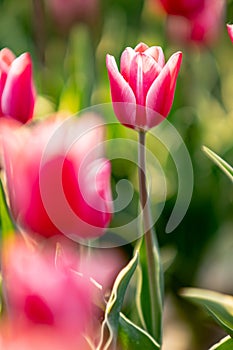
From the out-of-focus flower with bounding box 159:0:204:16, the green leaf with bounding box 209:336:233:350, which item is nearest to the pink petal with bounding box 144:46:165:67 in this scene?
the green leaf with bounding box 209:336:233:350

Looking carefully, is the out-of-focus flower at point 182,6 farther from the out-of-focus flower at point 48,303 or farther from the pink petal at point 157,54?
the out-of-focus flower at point 48,303

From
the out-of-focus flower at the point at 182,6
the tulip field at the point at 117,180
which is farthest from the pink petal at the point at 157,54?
the out-of-focus flower at the point at 182,6

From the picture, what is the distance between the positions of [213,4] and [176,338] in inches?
15.4

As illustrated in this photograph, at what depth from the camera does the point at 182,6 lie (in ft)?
3.11

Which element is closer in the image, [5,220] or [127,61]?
[127,61]

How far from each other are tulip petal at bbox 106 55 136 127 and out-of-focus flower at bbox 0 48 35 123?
0.32 ft

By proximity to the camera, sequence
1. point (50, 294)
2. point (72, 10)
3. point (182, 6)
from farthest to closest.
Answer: point (72, 10) < point (182, 6) < point (50, 294)

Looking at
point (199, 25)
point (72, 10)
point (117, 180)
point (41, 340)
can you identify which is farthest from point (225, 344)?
point (72, 10)

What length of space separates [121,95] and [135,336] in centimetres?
20

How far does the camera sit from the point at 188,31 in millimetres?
1076

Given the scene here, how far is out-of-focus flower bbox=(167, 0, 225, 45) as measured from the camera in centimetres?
99

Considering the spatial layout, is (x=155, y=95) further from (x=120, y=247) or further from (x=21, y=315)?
(x=120, y=247)

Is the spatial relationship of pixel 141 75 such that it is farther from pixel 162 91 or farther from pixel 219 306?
pixel 219 306

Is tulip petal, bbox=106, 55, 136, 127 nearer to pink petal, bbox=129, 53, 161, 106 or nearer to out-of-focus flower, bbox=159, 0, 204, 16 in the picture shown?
pink petal, bbox=129, 53, 161, 106
